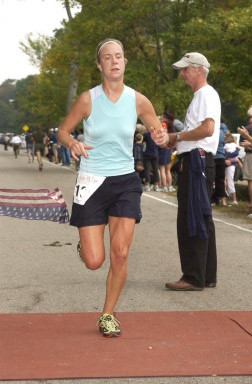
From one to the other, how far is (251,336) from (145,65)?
2784cm

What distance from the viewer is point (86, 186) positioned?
6676mm

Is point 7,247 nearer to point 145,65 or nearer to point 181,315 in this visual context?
point 181,315

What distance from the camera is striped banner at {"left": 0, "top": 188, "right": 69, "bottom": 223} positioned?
701cm

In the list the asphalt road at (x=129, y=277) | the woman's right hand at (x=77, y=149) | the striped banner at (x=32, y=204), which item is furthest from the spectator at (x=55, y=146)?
the woman's right hand at (x=77, y=149)

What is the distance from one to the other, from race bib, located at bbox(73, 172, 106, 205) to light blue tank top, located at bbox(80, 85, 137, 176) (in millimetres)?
Result: 36

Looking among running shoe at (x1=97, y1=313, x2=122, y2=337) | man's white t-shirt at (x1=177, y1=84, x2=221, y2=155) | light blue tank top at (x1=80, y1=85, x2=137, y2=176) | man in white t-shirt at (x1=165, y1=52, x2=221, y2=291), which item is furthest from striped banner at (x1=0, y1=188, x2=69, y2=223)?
man's white t-shirt at (x1=177, y1=84, x2=221, y2=155)

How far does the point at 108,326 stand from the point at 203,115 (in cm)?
247

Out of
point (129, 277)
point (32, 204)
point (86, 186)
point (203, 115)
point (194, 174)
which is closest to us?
point (86, 186)

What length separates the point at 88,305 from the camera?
25.9 feet

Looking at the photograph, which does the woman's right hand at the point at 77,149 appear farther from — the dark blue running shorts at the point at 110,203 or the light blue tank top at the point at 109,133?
the dark blue running shorts at the point at 110,203

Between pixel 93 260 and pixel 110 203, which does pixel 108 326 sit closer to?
pixel 93 260

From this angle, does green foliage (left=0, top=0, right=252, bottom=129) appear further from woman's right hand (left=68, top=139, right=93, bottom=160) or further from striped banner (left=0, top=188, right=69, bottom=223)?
woman's right hand (left=68, top=139, right=93, bottom=160)

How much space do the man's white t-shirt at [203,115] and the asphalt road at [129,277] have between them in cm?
126

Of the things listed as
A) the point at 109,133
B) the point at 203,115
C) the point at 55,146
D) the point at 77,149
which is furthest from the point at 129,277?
the point at 55,146
